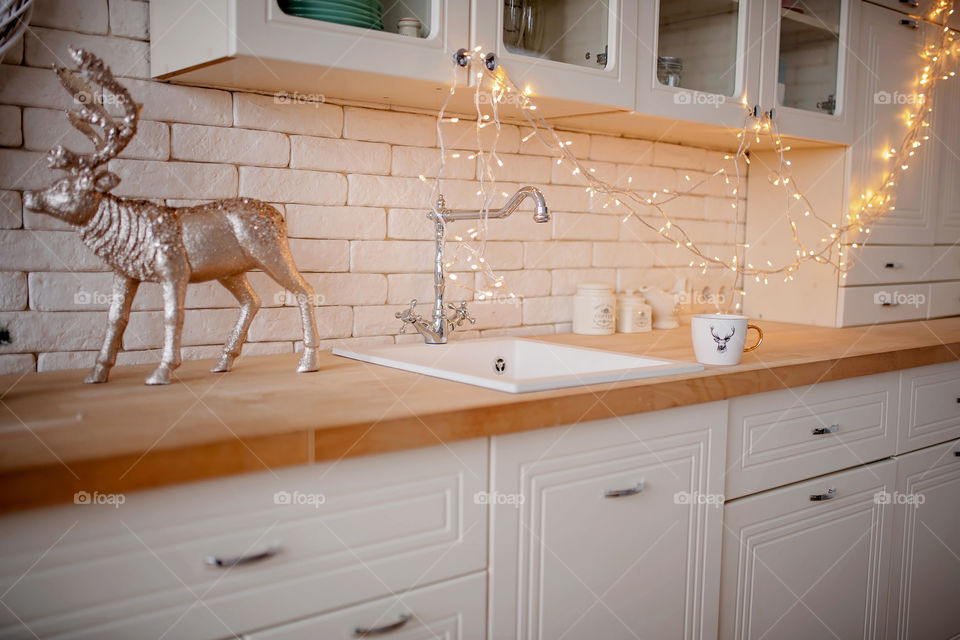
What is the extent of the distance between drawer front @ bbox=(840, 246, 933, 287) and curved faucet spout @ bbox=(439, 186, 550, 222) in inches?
46.1

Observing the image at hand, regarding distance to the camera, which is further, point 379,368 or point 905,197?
point 905,197

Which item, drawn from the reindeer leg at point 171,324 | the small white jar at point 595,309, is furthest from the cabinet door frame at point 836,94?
the reindeer leg at point 171,324

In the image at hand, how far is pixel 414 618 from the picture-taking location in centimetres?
109

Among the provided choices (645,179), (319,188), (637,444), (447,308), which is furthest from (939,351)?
(319,188)

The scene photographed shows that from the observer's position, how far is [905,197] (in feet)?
8.05

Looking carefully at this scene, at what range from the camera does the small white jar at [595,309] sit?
204cm

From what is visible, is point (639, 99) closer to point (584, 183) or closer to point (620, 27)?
point (620, 27)

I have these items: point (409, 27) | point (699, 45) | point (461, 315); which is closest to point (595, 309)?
point (461, 315)

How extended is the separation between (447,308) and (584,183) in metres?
0.56

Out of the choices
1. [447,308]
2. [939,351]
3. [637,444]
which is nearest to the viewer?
[637,444]

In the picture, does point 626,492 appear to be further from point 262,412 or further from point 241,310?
point 241,310

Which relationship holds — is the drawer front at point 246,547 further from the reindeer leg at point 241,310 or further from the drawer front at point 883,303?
the drawer front at point 883,303

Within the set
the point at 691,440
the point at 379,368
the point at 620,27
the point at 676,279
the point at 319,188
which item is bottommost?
the point at 691,440

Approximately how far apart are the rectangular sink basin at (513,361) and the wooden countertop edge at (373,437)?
0.06 metres
